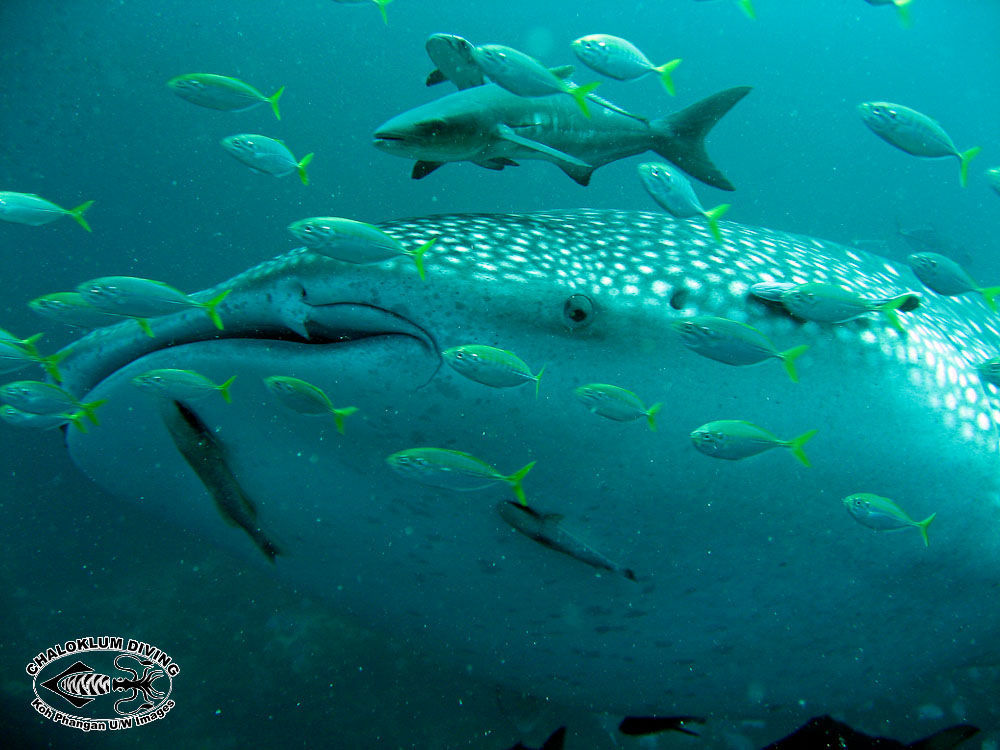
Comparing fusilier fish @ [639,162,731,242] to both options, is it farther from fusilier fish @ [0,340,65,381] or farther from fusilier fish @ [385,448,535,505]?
fusilier fish @ [0,340,65,381]

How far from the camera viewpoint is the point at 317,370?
1.54 m

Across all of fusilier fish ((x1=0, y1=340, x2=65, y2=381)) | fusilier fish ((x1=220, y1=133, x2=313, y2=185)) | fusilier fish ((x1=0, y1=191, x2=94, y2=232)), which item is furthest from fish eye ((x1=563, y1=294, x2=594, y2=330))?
fusilier fish ((x1=0, y1=191, x2=94, y2=232))

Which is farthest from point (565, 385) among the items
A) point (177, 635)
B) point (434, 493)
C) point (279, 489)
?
point (177, 635)

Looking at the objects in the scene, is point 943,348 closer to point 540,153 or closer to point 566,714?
point 540,153

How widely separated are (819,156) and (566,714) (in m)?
72.9

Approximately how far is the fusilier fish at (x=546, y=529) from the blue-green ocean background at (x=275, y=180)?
1.33 m

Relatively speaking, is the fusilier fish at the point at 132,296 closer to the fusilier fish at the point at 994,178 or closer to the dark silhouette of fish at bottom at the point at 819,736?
the dark silhouette of fish at bottom at the point at 819,736

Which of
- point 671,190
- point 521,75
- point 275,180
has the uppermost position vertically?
point 521,75

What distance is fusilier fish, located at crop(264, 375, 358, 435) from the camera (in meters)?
1.53

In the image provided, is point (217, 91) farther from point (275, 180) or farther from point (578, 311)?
point (275, 180)

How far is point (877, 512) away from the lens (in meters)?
1.84

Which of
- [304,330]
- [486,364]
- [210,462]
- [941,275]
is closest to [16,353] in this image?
[210,462]

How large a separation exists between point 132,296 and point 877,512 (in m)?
2.91

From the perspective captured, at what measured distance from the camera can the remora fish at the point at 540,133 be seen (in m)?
2.34
